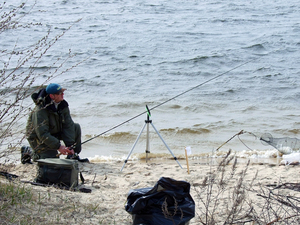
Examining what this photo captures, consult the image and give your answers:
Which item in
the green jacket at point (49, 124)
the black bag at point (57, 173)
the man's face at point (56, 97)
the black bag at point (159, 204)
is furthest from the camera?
the man's face at point (56, 97)

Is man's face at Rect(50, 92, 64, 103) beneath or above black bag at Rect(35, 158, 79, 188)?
above

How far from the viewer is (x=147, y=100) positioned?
1148 centimetres

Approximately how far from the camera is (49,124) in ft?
18.6

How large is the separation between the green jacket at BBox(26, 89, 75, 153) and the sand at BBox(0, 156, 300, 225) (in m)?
A: 0.48

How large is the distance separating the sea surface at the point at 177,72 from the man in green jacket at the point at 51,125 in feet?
1.88

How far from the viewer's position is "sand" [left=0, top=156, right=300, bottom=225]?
337 cm

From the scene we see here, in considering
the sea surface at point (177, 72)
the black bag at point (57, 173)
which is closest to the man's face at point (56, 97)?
the sea surface at point (177, 72)

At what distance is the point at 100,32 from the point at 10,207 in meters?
17.1

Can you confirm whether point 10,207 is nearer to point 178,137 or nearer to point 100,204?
point 100,204

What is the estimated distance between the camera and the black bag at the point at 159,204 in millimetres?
3223

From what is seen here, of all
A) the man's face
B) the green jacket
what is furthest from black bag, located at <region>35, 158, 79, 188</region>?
the man's face

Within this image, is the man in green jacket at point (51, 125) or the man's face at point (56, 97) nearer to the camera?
the man in green jacket at point (51, 125)

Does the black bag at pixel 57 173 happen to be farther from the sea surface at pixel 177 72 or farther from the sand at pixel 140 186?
the sea surface at pixel 177 72

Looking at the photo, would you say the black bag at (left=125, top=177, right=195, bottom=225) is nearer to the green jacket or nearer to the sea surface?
the sea surface
